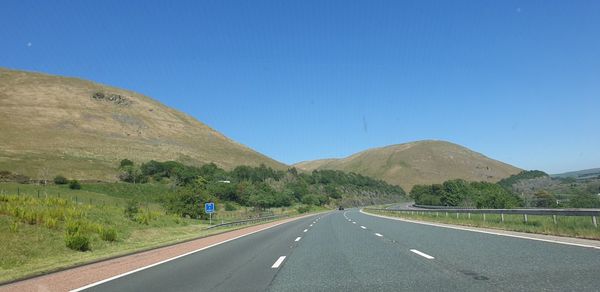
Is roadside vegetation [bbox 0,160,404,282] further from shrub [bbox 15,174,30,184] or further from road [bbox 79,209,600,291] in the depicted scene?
road [bbox 79,209,600,291]

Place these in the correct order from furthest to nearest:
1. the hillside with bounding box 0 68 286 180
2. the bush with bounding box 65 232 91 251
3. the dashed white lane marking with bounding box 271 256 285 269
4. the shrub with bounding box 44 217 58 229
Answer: the hillside with bounding box 0 68 286 180 → the shrub with bounding box 44 217 58 229 → the bush with bounding box 65 232 91 251 → the dashed white lane marking with bounding box 271 256 285 269

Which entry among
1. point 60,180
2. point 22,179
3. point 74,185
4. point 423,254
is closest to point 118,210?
point 423,254

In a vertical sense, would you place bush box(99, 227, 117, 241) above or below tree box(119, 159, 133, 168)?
below

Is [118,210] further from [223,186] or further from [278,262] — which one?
[223,186]

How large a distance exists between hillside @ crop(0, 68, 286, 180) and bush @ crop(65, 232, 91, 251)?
7090 centimetres

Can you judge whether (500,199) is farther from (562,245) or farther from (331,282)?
(331,282)

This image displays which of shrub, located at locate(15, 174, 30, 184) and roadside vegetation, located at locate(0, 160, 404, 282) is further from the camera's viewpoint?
shrub, located at locate(15, 174, 30, 184)

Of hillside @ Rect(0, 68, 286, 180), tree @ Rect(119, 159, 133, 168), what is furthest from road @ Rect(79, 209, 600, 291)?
tree @ Rect(119, 159, 133, 168)

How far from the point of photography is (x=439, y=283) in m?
8.38

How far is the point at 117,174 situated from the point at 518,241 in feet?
317

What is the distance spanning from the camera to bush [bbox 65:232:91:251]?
70.6 ft

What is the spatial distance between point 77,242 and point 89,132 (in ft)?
398

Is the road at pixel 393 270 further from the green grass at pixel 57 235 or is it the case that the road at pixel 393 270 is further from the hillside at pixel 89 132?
the hillside at pixel 89 132

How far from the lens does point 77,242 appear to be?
71.2ft
